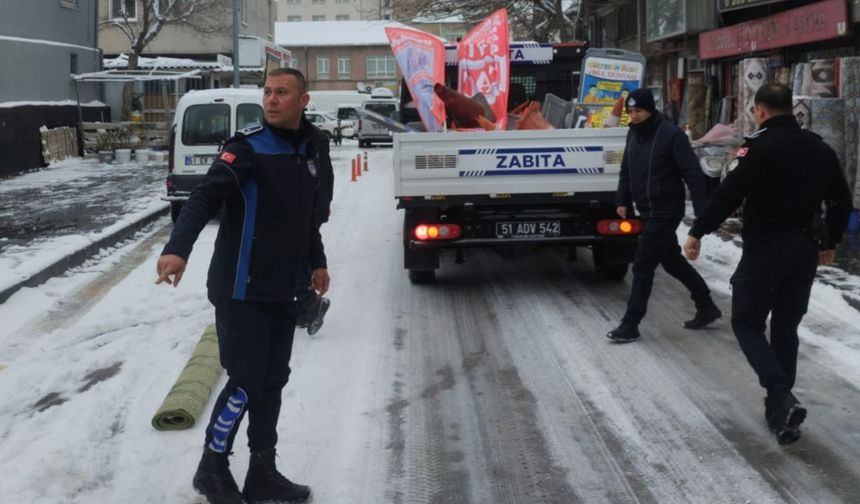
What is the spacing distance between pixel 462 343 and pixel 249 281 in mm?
3678

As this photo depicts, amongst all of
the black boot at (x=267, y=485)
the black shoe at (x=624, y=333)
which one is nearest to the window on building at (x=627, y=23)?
the black shoe at (x=624, y=333)

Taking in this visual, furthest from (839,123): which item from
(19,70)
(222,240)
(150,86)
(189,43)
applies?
(189,43)

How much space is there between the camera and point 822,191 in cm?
561

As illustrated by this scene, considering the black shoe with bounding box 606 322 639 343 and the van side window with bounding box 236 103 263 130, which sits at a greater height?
the van side window with bounding box 236 103 263 130

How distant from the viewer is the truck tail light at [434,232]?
373 inches

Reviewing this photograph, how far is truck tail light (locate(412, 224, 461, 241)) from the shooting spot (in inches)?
373

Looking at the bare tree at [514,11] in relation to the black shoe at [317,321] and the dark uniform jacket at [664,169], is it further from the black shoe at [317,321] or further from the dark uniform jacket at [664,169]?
the black shoe at [317,321]

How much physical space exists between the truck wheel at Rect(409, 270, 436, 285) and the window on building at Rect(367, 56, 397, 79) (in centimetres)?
8206

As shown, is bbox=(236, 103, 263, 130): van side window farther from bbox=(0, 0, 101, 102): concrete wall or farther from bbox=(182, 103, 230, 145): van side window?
bbox=(0, 0, 101, 102): concrete wall

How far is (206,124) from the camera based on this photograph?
659 inches

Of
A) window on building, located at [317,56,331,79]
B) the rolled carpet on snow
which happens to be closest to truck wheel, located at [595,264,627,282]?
the rolled carpet on snow

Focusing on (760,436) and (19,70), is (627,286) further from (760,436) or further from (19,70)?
(19,70)

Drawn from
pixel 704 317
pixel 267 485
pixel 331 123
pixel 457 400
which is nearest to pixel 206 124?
pixel 704 317

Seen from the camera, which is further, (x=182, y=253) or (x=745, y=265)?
(x=745, y=265)
